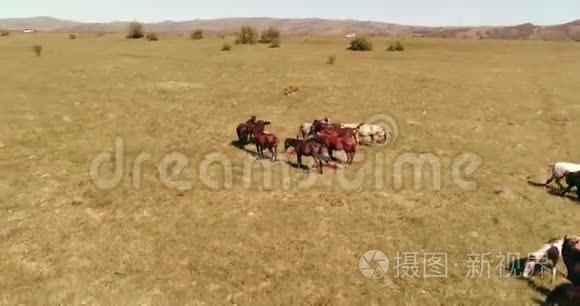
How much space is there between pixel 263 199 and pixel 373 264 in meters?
5.02

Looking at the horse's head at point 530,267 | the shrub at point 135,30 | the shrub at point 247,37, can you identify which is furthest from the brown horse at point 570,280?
the shrub at point 135,30

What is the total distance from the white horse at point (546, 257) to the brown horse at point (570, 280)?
2.06ft

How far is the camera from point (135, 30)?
226 ft

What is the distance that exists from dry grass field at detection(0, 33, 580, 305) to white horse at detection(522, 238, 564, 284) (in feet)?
0.88

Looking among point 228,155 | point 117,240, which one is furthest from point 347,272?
point 228,155

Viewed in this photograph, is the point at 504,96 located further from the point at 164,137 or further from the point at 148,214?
the point at 148,214

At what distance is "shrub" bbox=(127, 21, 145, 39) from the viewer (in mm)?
68812

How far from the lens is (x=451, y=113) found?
28562 mm

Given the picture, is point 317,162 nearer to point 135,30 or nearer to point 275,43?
point 275,43

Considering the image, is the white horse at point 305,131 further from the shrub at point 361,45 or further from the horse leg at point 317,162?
the shrub at point 361,45

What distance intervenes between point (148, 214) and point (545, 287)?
11.1 m

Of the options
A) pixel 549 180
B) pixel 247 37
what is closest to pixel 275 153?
pixel 549 180

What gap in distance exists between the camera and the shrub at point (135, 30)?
6881 cm

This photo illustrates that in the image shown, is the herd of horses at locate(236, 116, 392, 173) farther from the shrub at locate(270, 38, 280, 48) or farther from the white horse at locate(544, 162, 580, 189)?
the shrub at locate(270, 38, 280, 48)
